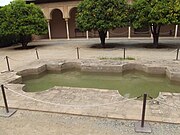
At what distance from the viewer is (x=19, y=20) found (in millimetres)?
15125

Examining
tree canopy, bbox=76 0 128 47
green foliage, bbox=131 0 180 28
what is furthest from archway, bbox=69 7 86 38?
green foliage, bbox=131 0 180 28

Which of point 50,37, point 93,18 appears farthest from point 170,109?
point 50,37

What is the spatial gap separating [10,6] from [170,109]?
14.9 metres

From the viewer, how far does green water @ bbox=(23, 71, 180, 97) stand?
7515 millimetres

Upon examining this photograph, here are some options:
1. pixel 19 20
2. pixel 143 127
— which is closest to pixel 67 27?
pixel 19 20

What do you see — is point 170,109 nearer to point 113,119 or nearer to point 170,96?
point 170,96

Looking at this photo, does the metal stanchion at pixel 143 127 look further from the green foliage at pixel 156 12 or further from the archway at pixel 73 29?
the archway at pixel 73 29

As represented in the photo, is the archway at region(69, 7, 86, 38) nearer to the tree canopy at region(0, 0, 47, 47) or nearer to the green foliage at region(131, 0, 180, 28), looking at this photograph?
the tree canopy at region(0, 0, 47, 47)

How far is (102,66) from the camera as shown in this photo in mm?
9398

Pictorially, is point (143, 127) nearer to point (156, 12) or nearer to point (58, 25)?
point (156, 12)

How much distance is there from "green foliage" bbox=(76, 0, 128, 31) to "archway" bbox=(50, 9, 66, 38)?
33.0 ft

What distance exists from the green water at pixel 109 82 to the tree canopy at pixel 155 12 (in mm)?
4886

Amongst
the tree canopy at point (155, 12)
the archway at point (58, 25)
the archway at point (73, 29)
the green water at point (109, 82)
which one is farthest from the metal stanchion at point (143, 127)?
the archway at point (58, 25)

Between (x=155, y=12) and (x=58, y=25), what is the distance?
1410cm
